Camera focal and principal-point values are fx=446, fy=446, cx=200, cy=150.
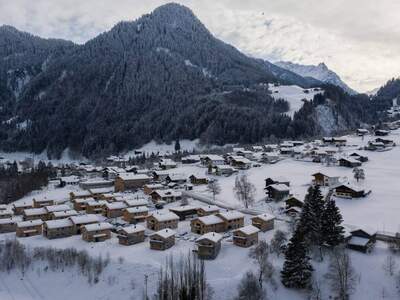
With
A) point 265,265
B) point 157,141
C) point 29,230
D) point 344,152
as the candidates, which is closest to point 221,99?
point 157,141

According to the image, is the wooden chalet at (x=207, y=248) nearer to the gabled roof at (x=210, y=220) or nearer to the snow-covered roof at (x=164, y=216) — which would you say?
the gabled roof at (x=210, y=220)

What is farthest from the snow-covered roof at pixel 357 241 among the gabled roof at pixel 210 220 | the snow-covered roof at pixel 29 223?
the snow-covered roof at pixel 29 223

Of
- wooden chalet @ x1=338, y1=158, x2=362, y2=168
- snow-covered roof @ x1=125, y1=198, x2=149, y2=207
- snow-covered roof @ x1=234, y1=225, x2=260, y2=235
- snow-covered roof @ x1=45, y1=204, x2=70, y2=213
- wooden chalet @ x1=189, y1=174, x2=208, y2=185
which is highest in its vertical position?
wooden chalet @ x1=338, y1=158, x2=362, y2=168

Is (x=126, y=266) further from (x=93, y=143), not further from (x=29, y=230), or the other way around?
(x=93, y=143)

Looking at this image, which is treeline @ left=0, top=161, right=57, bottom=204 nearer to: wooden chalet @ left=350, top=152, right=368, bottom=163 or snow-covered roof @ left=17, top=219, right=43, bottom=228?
snow-covered roof @ left=17, top=219, right=43, bottom=228

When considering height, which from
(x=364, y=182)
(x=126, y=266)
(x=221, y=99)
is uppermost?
(x=221, y=99)

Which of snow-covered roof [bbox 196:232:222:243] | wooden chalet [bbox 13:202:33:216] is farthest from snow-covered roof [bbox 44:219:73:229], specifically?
snow-covered roof [bbox 196:232:222:243]
